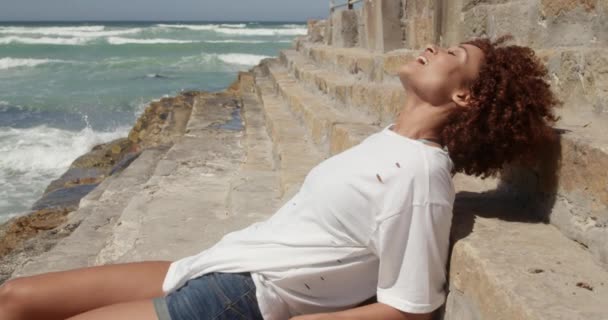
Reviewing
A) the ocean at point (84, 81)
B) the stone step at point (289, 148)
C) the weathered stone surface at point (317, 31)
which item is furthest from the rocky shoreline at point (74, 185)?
the weathered stone surface at point (317, 31)

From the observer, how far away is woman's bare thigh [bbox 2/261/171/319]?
2080 mm

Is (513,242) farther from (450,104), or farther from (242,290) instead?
(242,290)

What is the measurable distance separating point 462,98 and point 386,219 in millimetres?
455

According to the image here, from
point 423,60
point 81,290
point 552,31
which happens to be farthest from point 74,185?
point 423,60

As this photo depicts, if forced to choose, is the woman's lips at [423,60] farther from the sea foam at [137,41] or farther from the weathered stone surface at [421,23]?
the sea foam at [137,41]

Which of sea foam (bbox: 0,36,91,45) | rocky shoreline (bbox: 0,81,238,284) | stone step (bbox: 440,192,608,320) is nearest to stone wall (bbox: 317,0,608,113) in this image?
stone step (bbox: 440,192,608,320)

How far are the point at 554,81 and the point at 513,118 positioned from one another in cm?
61

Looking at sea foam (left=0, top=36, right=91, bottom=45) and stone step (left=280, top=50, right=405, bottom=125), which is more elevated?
stone step (left=280, top=50, right=405, bottom=125)

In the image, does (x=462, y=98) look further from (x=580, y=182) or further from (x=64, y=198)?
(x=64, y=198)

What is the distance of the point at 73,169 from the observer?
26.7ft

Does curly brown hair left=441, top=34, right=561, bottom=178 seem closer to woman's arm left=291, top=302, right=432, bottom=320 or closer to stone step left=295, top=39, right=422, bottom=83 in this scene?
woman's arm left=291, top=302, right=432, bottom=320

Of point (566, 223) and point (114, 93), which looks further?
point (114, 93)

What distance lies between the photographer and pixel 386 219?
5.49 feet

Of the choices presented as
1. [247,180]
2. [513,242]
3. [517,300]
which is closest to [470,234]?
[513,242]
